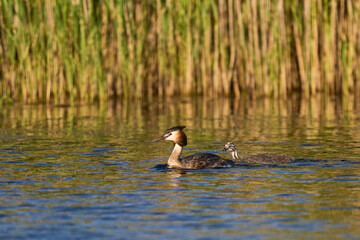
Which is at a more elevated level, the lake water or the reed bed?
the reed bed

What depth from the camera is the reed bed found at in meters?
17.3

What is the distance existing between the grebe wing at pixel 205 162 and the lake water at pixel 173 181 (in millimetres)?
132

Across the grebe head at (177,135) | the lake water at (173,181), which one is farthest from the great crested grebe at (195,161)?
the lake water at (173,181)

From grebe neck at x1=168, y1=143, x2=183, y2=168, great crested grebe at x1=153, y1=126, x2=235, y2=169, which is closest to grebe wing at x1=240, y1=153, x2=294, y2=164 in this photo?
great crested grebe at x1=153, y1=126, x2=235, y2=169

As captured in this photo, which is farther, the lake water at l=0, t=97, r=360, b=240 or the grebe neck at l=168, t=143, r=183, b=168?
the grebe neck at l=168, t=143, r=183, b=168

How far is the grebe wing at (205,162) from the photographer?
919 cm

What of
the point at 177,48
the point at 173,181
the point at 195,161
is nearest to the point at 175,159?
the point at 195,161

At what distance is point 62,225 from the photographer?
20.3 ft

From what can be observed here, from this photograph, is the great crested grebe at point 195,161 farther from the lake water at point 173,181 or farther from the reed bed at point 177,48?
the reed bed at point 177,48

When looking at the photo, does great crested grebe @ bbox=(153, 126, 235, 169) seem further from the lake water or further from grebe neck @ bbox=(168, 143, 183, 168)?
the lake water

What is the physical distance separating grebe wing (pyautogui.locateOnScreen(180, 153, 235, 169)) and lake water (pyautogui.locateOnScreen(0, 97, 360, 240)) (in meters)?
0.13

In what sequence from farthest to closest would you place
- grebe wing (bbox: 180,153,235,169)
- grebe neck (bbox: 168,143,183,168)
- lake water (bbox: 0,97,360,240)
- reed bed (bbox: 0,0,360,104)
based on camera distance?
reed bed (bbox: 0,0,360,104)
grebe neck (bbox: 168,143,183,168)
grebe wing (bbox: 180,153,235,169)
lake water (bbox: 0,97,360,240)

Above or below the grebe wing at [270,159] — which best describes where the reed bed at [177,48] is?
above

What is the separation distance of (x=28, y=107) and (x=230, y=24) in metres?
5.49
